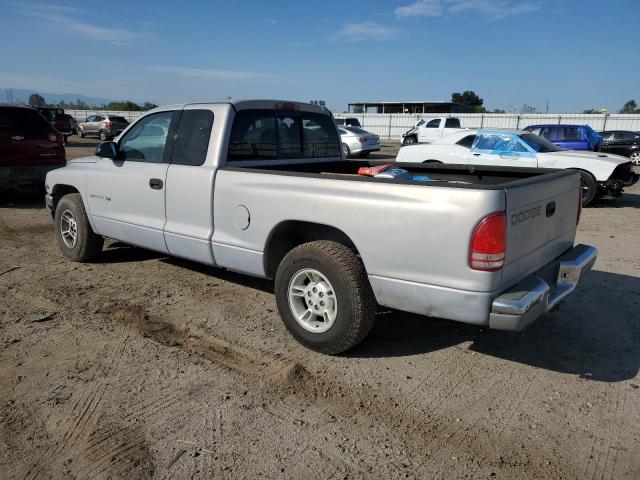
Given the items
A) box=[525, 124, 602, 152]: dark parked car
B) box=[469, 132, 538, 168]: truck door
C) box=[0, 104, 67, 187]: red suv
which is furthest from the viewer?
box=[525, 124, 602, 152]: dark parked car

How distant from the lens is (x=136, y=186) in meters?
4.84

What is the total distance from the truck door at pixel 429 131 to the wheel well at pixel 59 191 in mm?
20390

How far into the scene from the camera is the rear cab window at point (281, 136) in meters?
4.42

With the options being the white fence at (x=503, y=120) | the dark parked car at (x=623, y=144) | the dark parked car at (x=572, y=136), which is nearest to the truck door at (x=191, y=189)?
the dark parked car at (x=572, y=136)

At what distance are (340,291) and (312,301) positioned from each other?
35cm

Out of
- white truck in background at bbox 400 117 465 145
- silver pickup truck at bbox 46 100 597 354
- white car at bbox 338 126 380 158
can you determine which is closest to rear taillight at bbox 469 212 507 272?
silver pickup truck at bbox 46 100 597 354

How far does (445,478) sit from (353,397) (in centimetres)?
82

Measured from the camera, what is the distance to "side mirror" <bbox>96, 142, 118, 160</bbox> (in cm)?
501

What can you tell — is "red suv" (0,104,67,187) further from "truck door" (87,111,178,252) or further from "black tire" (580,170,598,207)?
"black tire" (580,170,598,207)

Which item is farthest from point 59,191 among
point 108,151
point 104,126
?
point 104,126

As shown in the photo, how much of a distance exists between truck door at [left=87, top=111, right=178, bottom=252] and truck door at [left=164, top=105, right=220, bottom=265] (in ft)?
0.42

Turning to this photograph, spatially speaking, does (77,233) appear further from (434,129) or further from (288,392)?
(434,129)

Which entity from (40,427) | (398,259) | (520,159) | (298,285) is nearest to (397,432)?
(398,259)

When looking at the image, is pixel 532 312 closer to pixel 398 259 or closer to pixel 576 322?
pixel 398 259
